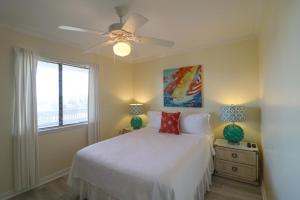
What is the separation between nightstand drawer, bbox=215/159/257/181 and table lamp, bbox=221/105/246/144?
0.37 meters

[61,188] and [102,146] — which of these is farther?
[61,188]

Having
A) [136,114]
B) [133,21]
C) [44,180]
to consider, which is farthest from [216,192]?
[44,180]

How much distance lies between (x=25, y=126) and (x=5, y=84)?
64 centimetres

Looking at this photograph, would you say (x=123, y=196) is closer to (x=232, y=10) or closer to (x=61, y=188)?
(x=61, y=188)

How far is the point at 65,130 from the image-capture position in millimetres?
2781

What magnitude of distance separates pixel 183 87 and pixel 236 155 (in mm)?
1607

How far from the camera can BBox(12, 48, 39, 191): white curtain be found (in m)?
2.14

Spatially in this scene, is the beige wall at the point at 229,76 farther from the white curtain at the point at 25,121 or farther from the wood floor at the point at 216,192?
the white curtain at the point at 25,121

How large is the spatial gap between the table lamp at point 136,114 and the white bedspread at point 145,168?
1292mm

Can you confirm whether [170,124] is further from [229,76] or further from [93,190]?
[93,190]

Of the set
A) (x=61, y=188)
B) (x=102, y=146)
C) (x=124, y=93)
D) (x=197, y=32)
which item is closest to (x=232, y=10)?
(x=197, y=32)

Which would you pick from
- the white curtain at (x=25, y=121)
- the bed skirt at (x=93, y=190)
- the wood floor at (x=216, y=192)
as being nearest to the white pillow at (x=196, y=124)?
the bed skirt at (x=93, y=190)

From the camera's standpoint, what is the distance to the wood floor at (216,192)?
2.04 metres

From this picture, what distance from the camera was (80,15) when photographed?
1925mm
